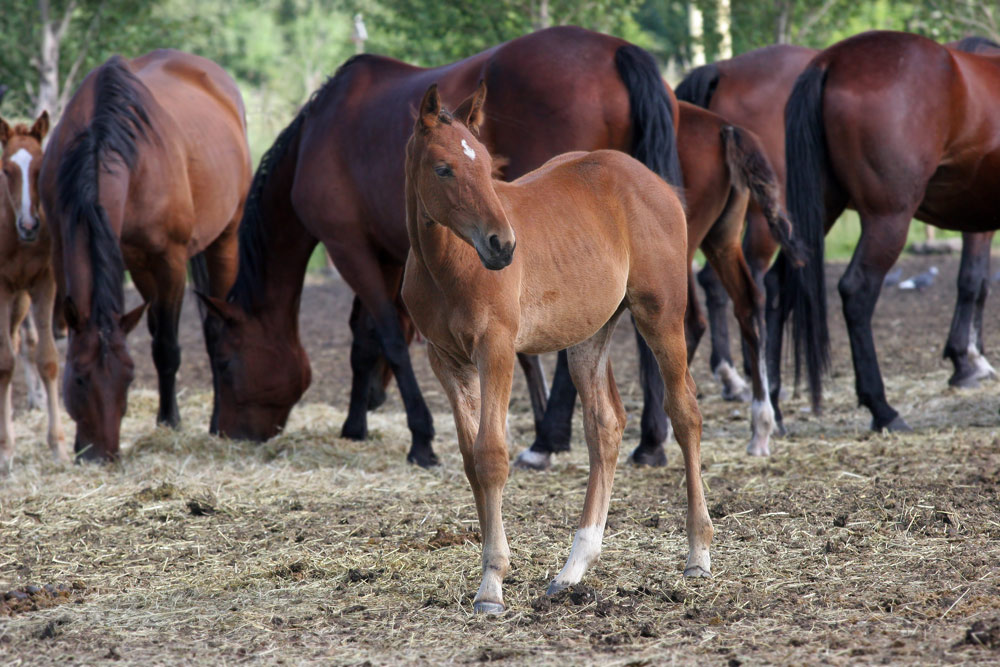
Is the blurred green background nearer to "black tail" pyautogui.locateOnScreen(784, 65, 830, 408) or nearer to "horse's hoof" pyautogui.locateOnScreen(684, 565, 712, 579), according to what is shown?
"black tail" pyautogui.locateOnScreen(784, 65, 830, 408)

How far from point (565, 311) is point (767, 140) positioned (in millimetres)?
4483

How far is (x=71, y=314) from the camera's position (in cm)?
539

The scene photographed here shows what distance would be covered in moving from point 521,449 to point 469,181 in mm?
3296

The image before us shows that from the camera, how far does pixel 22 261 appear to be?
19.6ft

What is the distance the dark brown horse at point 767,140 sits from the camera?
7.09m

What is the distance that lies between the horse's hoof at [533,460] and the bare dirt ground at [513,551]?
0.08m

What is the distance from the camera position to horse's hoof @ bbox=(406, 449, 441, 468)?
5.70m

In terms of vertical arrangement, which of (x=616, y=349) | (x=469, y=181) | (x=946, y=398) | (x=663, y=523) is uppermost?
(x=469, y=181)

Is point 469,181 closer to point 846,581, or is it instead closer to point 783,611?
point 783,611

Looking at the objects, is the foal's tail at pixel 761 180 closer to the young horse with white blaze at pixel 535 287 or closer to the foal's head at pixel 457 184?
the young horse with white blaze at pixel 535 287

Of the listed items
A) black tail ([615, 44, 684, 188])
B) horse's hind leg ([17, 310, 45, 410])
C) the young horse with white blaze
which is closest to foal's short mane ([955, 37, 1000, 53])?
black tail ([615, 44, 684, 188])

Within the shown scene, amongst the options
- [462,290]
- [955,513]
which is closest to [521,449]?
[955,513]

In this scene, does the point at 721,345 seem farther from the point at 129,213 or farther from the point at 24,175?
the point at 24,175

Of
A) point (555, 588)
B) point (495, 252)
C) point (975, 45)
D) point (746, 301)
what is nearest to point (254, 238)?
point (746, 301)
